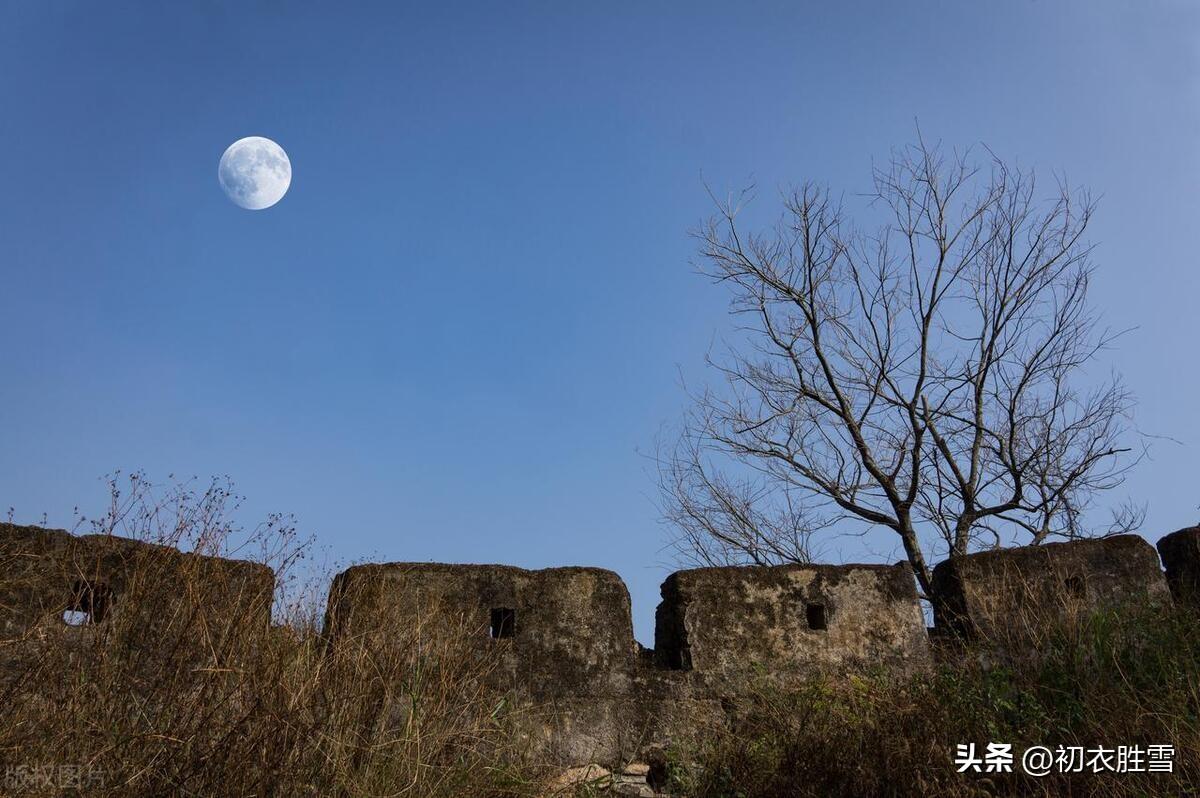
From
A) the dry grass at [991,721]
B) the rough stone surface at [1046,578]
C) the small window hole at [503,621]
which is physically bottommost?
the dry grass at [991,721]

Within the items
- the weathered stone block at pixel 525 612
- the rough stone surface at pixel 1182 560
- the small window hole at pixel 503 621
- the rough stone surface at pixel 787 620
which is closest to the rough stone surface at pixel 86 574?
the weathered stone block at pixel 525 612

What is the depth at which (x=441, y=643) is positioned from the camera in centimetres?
475

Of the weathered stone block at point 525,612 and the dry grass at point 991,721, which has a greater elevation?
the weathered stone block at point 525,612

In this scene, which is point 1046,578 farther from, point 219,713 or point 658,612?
point 219,713

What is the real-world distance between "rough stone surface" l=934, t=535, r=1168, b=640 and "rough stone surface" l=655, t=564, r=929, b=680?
29 centimetres

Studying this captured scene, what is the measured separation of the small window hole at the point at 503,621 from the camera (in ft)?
18.5

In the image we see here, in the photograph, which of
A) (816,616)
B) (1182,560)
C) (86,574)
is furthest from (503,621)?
(1182,560)

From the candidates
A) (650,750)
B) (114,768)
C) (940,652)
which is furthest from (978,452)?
(114,768)

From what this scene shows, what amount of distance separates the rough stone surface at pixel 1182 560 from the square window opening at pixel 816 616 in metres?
2.38

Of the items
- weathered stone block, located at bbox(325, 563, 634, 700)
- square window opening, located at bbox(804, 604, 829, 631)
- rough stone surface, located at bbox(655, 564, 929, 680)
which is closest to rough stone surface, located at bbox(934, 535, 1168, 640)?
rough stone surface, located at bbox(655, 564, 929, 680)

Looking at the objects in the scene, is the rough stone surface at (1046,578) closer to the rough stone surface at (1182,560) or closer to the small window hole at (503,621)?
the rough stone surface at (1182,560)

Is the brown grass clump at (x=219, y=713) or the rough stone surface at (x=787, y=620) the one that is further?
the rough stone surface at (x=787, y=620)

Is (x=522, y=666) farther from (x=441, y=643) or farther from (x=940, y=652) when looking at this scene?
(x=940, y=652)

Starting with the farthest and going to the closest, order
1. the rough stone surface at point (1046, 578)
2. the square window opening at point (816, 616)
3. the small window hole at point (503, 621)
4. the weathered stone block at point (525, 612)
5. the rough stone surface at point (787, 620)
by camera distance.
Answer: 1. the square window opening at point (816, 616)
2. the rough stone surface at point (1046, 578)
3. the rough stone surface at point (787, 620)
4. the small window hole at point (503, 621)
5. the weathered stone block at point (525, 612)
